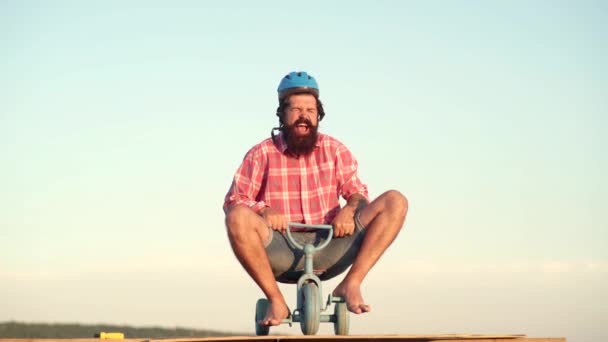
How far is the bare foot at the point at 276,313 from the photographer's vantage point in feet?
23.0

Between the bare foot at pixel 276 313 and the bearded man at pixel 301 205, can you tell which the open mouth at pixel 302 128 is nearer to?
the bearded man at pixel 301 205

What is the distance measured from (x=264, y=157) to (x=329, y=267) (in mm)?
984

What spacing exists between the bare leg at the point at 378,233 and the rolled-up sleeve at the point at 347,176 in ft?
1.42

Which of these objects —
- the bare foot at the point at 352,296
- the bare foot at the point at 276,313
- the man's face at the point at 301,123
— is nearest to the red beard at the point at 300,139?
the man's face at the point at 301,123

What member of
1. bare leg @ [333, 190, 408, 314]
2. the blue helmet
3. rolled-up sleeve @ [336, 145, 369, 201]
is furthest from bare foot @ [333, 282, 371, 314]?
the blue helmet

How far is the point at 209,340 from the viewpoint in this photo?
A: 5.31 metres

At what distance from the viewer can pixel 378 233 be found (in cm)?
736

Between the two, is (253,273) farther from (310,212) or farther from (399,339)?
(399,339)

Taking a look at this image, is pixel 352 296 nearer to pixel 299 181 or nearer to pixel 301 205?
pixel 301 205

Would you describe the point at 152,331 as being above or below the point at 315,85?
below

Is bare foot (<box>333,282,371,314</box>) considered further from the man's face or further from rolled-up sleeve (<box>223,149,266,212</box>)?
the man's face

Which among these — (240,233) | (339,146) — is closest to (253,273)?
(240,233)

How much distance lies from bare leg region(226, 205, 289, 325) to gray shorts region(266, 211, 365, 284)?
22cm

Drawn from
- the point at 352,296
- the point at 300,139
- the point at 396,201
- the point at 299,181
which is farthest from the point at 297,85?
the point at 352,296
